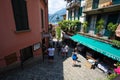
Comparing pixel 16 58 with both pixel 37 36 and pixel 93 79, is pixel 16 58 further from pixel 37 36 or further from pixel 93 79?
pixel 93 79

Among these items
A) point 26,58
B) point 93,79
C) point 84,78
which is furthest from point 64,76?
point 26,58

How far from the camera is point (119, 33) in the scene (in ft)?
26.3

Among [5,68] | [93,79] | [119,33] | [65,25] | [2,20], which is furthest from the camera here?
[65,25]

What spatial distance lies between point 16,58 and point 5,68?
115 centimetres

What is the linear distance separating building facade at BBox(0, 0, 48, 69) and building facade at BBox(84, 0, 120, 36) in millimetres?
7341

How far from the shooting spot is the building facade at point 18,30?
22.3 ft

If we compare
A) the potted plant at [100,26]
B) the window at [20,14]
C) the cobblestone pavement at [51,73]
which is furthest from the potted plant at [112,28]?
the window at [20,14]

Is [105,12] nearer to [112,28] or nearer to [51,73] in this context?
[112,28]

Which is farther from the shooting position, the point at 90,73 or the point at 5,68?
the point at 90,73

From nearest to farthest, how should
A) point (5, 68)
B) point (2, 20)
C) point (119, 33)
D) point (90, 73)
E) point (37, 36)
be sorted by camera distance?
point (2, 20) < point (5, 68) < point (119, 33) < point (90, 73) < point (37, 36)

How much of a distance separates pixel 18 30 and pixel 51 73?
17.2 ft

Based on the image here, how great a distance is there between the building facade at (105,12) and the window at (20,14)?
309 inches

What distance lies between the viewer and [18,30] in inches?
309

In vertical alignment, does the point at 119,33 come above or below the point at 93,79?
above
